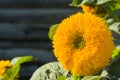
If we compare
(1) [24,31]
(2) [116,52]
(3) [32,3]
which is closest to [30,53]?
(1) [24,31]

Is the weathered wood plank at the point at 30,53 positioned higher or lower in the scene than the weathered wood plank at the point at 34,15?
lower

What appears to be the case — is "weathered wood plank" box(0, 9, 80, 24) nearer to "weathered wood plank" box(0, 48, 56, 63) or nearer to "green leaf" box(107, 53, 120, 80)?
"weathered wood plank" box(0, 48, 56, 63)

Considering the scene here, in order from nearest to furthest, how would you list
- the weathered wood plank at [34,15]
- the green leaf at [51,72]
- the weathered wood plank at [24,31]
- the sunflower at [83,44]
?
1. the sunflower at [83,44]
2. the green leaf at [51,72]
3. the weathered wood plank at [34,15]
4. the weathered wood plank at [24,31]

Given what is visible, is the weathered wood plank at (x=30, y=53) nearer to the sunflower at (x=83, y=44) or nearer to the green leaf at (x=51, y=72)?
the green leaf at (x=51, y=72)

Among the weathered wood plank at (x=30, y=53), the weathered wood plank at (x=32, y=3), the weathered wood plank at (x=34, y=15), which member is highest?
the weathered wood plank at (x=32, y=3)

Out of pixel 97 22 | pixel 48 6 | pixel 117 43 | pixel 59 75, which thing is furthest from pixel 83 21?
pixel 48 6

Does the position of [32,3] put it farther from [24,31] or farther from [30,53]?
[30,53]

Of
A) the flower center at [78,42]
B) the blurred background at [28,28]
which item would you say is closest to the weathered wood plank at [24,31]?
the blurred background at [28,28]

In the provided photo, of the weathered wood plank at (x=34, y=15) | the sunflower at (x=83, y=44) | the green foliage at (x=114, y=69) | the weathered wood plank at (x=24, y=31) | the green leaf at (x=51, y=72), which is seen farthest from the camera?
the weathered wood plank at (x=24, y=31)

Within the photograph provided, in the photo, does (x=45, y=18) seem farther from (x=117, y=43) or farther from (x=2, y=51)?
(x=117, y=43)
